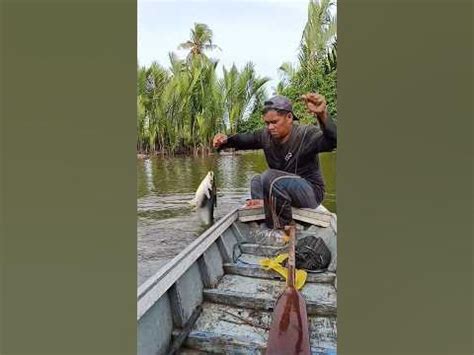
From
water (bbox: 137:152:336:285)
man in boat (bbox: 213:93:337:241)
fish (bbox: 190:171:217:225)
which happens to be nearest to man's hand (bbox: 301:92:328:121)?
man in boat (bbox: 213:93:337:241)

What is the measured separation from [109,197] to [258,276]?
67 centimetres

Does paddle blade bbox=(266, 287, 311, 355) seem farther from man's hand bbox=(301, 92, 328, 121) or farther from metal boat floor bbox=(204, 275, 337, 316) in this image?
man's hand bbox=(301, 92, 328, 121)

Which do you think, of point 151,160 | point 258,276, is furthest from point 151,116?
point 258,276

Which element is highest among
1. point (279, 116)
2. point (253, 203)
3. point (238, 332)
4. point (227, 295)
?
point (279, 116)

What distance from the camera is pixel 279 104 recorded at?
184 centimetres

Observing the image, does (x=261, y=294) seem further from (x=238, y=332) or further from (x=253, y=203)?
(x=253, y=203)

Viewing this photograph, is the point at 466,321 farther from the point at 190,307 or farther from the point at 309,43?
the point at 309,43

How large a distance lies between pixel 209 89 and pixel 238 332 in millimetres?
990

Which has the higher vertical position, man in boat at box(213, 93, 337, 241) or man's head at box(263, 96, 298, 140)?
man's head at box(263, 96, 298, 140)

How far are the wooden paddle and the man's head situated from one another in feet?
1.56

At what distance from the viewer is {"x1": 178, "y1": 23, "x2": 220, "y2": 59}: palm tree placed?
6.09ft

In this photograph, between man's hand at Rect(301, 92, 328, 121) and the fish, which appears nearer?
man's hand at Rect(301, 92, 328, 121)

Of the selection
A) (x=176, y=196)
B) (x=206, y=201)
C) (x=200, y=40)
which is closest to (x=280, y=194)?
(x=206, y=201)

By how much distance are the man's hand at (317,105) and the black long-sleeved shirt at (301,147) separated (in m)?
0.03
